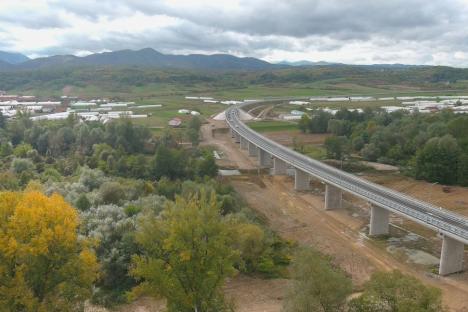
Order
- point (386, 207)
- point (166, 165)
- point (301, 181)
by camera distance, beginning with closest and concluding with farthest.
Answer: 1. point (386, 207)
2. point (166, 165)
3. point (301, 181)

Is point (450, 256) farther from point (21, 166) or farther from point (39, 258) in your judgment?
point (21, 166)

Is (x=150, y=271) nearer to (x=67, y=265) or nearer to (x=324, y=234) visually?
(x=67, y=265)

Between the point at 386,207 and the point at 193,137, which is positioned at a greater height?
the point at 193,137

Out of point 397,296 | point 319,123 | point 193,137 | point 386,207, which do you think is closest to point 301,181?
point 386,207

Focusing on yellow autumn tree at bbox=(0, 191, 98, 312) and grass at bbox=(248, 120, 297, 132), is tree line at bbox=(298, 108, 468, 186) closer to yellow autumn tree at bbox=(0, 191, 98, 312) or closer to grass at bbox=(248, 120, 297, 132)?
grass at bbox=(248, 120, 297, 132)

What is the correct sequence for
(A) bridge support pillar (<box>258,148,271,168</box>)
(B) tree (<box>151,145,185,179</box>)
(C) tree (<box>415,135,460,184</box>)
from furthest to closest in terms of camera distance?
(A) bridge support pillar (<box>258,148,271,168</box>), (C) tree (<box>415,135,460,184</box>), (B) tree (<box>151,145,185,179</box>)

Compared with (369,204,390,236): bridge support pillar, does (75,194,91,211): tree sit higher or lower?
higher

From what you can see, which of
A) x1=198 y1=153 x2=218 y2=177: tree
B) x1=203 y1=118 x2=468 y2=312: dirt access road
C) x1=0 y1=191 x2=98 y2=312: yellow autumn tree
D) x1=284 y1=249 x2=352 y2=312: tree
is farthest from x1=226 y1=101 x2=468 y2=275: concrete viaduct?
x1=0 y1=191 x2=98 y2=312: yellow autumn tree
